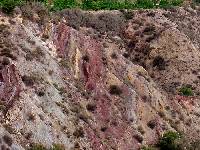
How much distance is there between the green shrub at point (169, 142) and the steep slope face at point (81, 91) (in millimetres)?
1230

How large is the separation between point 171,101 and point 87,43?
14.3 m

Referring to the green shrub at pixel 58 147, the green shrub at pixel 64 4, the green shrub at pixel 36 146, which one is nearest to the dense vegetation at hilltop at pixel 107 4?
the green shrub at pixel 64 4

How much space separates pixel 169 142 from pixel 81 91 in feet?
38.0

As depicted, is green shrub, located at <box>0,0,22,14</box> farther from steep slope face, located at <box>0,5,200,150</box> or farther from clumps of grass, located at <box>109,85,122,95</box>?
clumps of grass, located at <box>109,85,122,95</box>

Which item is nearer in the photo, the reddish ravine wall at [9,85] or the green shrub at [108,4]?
the reddish ravine wall at [9,85]

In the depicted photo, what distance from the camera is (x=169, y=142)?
210 ft

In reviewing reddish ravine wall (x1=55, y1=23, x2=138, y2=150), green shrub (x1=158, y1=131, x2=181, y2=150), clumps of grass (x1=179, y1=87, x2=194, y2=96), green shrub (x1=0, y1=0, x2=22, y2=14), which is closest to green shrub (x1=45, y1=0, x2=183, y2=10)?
reddish ravine wall (x1=55, y1=23, x2=138, y2=150)

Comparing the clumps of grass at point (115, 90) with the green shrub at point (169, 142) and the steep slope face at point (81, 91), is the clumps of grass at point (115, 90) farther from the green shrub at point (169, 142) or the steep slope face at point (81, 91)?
the green shrub at point (169, 142)

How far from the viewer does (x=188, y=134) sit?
71625 millimetres

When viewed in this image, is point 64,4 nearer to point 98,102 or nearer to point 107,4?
point 107,4

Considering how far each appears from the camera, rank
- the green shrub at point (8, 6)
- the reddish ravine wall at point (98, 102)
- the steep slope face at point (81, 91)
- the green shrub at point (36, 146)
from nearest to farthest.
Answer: the green shrub at point (36, 146) < the steep slope face at point (81, 91) < the reddish ravine wall at point (98, 102) < the green shrub at point (8, 6)

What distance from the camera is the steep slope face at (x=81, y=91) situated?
51.2 metres

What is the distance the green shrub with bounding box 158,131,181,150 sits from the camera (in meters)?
63.8

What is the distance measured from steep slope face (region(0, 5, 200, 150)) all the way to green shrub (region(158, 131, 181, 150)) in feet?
4.04
